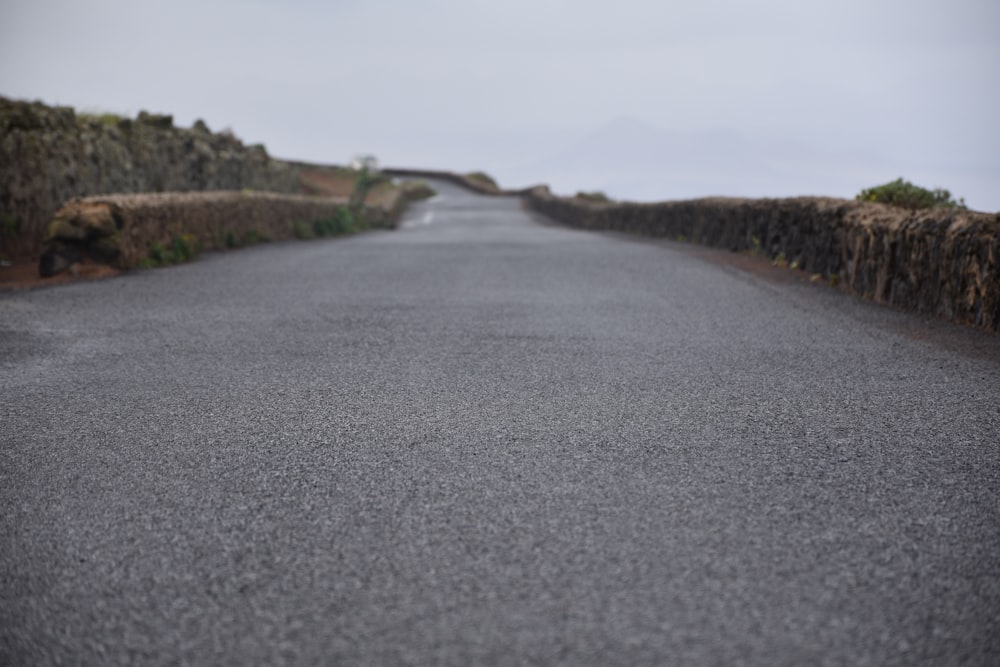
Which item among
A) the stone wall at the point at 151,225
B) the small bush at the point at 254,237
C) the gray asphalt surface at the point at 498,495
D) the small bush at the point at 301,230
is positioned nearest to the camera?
the gray asphalt surface at the point at 498,495

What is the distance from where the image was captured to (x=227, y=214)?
1361 centimetres

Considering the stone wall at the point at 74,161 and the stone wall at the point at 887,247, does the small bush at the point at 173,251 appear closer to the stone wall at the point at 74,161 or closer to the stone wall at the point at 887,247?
the stone wall at the point at 74,161

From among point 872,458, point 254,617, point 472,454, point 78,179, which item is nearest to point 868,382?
point 872,458

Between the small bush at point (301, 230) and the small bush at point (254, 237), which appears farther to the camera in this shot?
the small bush at point (301, 230)

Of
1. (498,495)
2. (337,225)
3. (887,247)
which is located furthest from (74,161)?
(498,495)

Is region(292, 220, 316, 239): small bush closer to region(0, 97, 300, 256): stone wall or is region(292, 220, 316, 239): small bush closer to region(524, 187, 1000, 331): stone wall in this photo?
region(0, 97, 300, 256): stone wall

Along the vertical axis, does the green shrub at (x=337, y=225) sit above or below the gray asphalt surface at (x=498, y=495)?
above

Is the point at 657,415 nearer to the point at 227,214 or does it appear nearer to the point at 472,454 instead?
the point at 472,454

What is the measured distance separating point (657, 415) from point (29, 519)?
2.66 metres

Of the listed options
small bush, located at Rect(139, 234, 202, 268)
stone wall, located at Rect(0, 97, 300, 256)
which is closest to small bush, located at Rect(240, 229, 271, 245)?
stone wall, located at Rect(0, 97, 300, 256)

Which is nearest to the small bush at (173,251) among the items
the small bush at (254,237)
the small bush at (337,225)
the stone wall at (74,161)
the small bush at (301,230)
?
the stone wall at (74,161)

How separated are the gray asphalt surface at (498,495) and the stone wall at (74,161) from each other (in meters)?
4.93

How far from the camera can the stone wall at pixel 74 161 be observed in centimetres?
1054

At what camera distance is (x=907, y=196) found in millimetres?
9883
